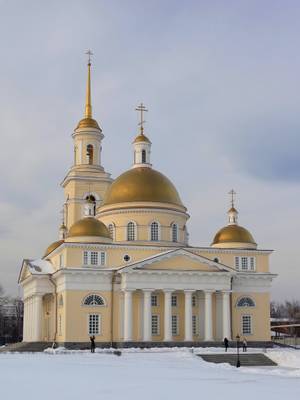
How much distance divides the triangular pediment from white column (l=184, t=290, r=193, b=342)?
5.80ft

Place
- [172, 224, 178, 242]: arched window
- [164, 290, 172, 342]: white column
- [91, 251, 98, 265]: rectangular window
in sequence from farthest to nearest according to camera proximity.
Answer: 1. [172, 224, 178, 242]: arched window
2. [91, 251, 98, 265]: rectangular window
3. [164, 290, 172, 342]: white column

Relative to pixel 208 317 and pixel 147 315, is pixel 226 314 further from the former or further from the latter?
pixel 147 315

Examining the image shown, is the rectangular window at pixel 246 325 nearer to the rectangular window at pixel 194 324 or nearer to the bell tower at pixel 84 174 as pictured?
the rectangular window at pixel 194 324

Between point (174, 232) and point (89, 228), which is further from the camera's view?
point (174, 232)

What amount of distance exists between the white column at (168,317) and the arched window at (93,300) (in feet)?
14.1

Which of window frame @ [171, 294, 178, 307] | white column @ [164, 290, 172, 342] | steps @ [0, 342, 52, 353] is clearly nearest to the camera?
white column @ [164, 290, 172, 342]

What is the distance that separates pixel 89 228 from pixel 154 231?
5.56 m

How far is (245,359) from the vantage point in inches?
1646

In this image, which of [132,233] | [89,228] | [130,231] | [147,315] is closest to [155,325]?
[147,315]

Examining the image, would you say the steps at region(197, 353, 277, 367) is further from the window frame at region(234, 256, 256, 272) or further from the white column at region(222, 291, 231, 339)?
the window frame at region(234, 256, 256, 272)

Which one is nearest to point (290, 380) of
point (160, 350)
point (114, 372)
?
point (114, 372)

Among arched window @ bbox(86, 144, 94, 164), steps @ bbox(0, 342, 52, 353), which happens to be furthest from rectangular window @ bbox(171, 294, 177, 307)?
arched window @ bbox(86, 144, 94, 164)

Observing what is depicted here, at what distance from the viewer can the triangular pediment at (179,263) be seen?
48.4 meters

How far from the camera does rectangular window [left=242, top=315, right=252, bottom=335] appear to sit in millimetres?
51956
